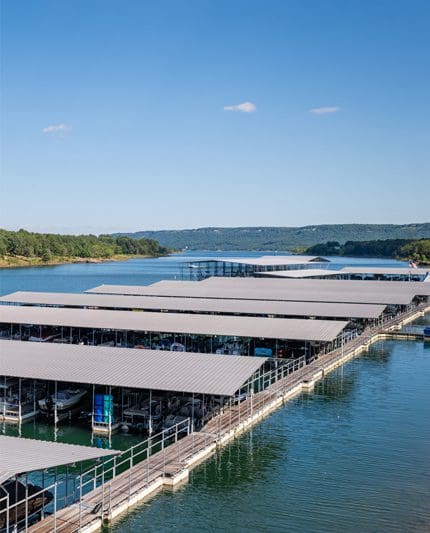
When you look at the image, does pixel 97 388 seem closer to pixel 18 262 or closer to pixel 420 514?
pixel 420 514

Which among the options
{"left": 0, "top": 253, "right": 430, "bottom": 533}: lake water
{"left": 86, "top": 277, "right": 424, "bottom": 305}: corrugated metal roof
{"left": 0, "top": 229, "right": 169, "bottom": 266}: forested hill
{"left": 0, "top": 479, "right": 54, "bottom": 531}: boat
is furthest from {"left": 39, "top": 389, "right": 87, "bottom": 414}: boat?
{"left": 0, "top": 229, "right": 169, "bottom": 266}: forested hill

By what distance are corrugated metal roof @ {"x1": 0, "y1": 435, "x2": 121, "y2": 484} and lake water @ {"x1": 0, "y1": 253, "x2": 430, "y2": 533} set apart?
2452 mm

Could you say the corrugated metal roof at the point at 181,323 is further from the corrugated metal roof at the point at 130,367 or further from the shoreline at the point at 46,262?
the shoreline at the point at 46,262

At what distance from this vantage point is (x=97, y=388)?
25.8m

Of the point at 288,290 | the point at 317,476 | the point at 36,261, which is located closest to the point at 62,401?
the point at 317,476

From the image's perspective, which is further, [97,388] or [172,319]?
[172,319]

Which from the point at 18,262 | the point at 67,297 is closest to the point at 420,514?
the point at 67,297

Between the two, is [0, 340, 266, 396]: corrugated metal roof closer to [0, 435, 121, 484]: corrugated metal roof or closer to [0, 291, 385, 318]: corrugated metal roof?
[0, 435, 121, 484]: corrugated metal roof

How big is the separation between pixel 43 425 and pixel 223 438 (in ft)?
22.6

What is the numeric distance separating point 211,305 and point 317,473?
2510 cm

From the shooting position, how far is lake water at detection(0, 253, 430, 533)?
54.6ft

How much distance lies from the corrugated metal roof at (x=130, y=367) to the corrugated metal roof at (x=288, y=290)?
24.3 m

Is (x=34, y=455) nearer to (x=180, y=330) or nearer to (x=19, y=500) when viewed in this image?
(x=19, y=500)

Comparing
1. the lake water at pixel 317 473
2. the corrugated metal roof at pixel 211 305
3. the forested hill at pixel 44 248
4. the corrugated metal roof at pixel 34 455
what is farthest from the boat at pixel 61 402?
the forested hill at pixel 44 248
